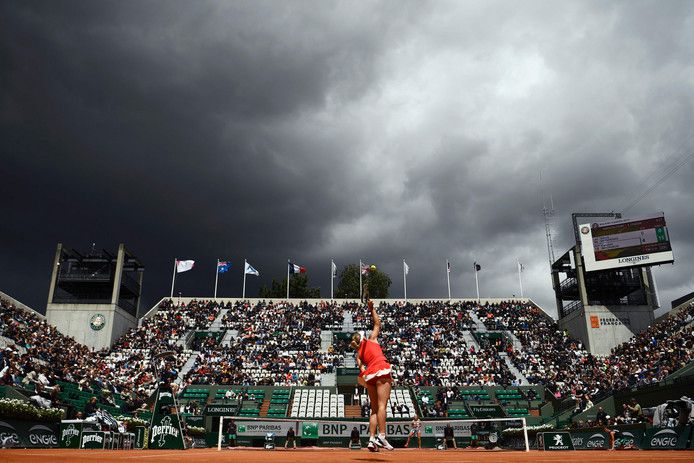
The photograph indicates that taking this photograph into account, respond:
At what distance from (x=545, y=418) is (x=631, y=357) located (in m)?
11.4

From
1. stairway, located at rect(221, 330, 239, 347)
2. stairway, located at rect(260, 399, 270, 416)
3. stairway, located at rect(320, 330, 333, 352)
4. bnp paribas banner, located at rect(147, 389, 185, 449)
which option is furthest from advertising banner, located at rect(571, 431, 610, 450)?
stairway, located at rect(221, 330, 239, 347)

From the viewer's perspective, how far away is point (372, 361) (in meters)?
8.66

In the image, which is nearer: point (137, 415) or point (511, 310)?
point (137, 415)

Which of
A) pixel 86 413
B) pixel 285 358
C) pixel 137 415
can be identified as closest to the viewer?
pixel 86 413

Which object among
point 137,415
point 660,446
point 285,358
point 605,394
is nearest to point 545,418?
point 605,394

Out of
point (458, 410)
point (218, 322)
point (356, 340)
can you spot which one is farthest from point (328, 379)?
point (356, 340)

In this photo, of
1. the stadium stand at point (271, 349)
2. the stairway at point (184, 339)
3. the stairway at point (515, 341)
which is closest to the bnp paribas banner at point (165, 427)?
the stadium stand at point (271, 349)

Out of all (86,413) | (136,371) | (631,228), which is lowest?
(86,413)

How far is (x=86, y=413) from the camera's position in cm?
2048

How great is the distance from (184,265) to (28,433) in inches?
1516

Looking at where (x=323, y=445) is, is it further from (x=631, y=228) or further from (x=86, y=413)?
(x=631, y=228)

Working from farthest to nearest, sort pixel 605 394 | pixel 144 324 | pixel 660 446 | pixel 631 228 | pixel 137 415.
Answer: pixel 144 324
pixel 631 228
pixel 605 394
pixel 137 415
pixel 660 446

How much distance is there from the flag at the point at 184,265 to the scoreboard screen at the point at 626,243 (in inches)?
1552

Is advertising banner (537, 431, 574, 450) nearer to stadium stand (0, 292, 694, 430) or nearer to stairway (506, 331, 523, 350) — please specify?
stadium stand (0, 292, 694, 430)
